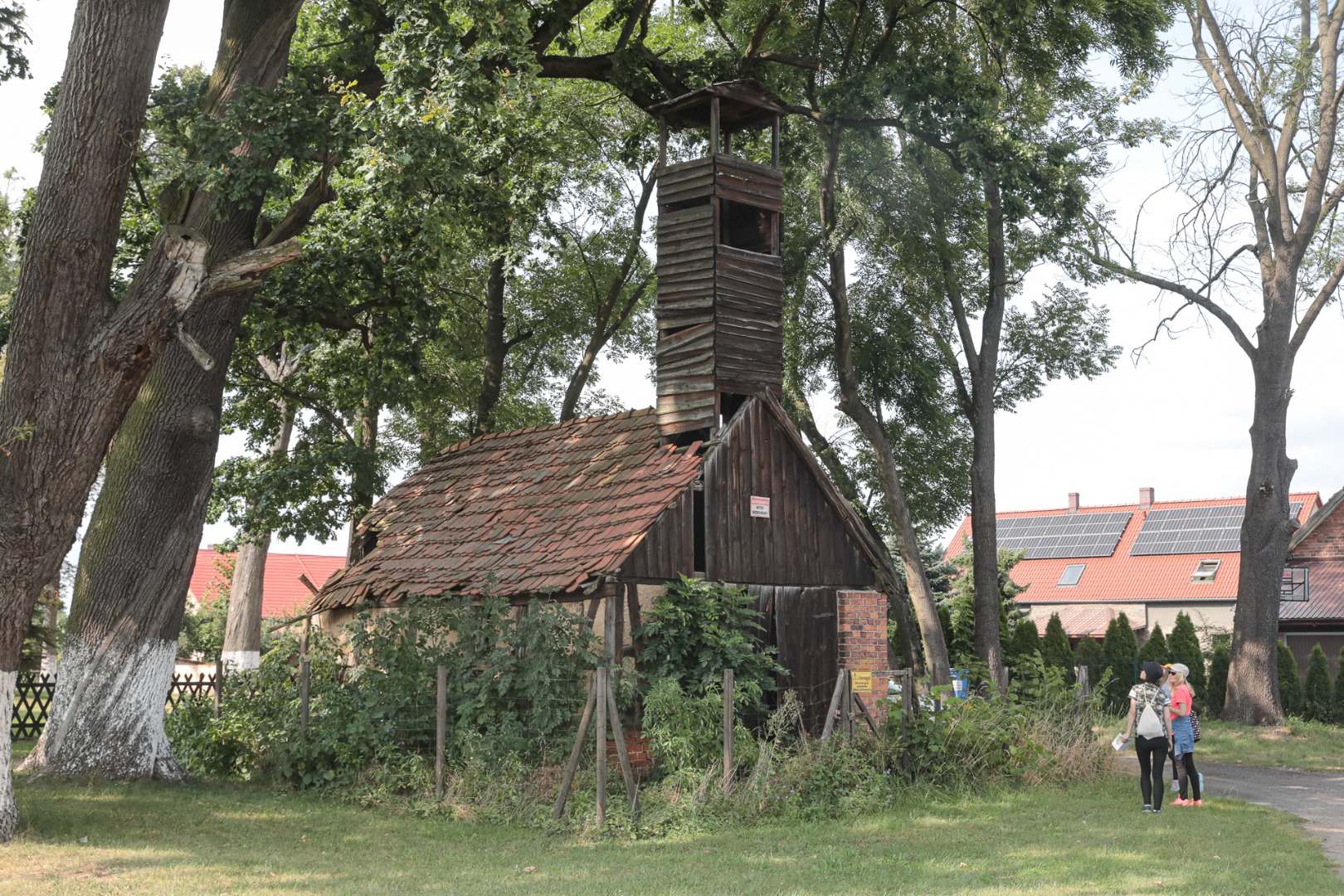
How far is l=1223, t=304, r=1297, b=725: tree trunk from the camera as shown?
24469 mm

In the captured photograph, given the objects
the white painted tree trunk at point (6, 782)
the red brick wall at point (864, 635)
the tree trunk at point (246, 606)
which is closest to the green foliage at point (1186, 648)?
the red brick wall at point (864, 635)

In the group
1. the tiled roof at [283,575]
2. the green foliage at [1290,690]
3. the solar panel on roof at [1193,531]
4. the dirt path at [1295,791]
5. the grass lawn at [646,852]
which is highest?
the solar panel on roof at [1193,531]

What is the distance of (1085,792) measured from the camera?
13688mm

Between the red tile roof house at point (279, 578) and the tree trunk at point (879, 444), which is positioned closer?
the tree trunk at point (879, 444)

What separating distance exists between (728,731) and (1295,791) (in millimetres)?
8543

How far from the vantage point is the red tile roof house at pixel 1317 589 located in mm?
30844

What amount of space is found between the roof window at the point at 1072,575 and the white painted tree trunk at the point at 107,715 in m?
36.5

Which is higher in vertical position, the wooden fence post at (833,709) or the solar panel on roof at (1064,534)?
the solar panel on roof at (1064,534)

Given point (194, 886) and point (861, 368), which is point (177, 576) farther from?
point (861, 368)

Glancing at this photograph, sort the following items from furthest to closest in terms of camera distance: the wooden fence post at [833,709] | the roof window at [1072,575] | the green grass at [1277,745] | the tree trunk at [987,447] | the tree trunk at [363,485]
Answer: the roof window at [1072,575] < the tree trunk at [987,447] < the tree trunk at [363,485] < the green grass at [1277,745] < the wooden fence post at [833,709]

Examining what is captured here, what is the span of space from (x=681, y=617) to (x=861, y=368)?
11.6m

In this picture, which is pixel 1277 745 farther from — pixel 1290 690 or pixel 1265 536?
pixel 1290 690

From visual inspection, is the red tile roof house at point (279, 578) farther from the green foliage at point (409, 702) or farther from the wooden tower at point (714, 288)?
the wooden tower at point (714, 288)

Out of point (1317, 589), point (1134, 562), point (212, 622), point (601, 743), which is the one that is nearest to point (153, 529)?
point (601, 743)
